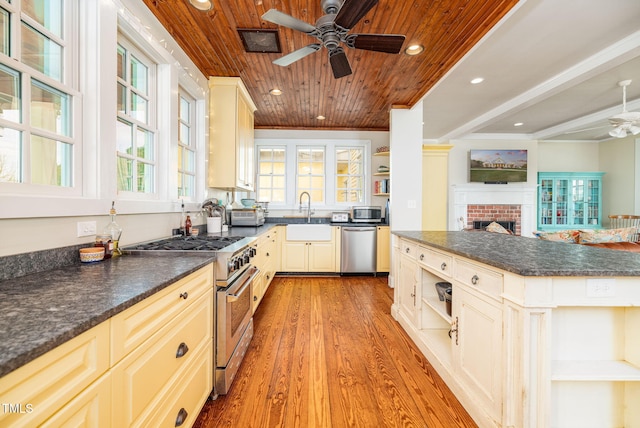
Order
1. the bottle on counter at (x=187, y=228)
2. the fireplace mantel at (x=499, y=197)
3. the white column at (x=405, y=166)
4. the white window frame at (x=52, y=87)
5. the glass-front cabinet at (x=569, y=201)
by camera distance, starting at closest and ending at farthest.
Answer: the white window frame at (x=52, y=87) < the bottle on counter at (x=187, y=228) < the white column at (x=405, y=166) < the fireplace mantel at (x=499, y=197) < the glass-front cabinet at (x=569, y=201)

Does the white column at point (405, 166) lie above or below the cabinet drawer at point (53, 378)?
above

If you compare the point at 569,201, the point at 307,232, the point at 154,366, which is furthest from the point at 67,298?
the point at 569,201

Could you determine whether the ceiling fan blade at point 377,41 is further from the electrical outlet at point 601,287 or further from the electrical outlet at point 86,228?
the electrical outlet at point 86,228

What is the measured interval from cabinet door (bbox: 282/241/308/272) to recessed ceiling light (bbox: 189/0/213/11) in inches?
121

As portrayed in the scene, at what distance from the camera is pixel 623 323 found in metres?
1.23

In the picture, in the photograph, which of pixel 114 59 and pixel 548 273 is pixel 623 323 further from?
pixel 114 59

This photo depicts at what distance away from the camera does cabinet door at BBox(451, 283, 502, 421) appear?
1260 mm

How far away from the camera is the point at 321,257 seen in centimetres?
436

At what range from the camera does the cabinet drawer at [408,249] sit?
2324 millimetres

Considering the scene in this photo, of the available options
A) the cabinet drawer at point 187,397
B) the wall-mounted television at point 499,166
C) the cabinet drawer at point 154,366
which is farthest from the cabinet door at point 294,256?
the wall-mounted television at point 499,166

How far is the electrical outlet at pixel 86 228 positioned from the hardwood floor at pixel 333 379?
1.13 meters

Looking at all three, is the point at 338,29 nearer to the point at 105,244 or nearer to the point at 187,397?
the point at 105,244

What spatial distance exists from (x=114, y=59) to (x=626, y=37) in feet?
13.7

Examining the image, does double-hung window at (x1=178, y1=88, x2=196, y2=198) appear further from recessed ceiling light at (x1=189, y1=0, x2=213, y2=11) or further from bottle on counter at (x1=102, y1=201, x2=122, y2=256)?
bottle on counter at (x1=102, y1=201, x2=122, y2=256)
